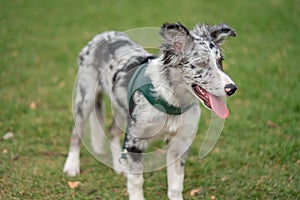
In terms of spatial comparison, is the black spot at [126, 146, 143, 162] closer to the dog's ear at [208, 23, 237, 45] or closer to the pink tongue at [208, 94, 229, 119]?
the pink tongue at [208, 94, 229, 119]

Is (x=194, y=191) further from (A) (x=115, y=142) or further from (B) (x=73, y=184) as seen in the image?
(B) (x=73, y=184)

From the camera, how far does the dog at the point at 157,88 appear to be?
371cm

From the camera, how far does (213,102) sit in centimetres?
367

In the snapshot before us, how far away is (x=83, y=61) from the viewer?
5.20 m

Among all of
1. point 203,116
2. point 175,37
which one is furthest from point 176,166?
point 203,116

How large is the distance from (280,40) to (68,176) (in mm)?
6518

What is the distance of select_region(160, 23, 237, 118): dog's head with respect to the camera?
3.62 meters

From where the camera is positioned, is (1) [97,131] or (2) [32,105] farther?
(2) [32,105]

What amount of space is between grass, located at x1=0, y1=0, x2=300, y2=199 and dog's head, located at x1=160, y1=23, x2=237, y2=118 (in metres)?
0.52

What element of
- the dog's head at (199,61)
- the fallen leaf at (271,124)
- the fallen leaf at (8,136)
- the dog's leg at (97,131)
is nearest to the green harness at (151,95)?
the dog's head at (199,61)

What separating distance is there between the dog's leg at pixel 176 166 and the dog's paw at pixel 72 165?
4.33ft

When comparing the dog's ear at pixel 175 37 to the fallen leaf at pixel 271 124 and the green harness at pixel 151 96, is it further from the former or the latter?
the fallen leaf at pixel 271 124

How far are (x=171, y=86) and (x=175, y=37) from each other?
19.4 inches

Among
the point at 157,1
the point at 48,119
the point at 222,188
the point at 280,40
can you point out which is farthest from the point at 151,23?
the point at 222,188
